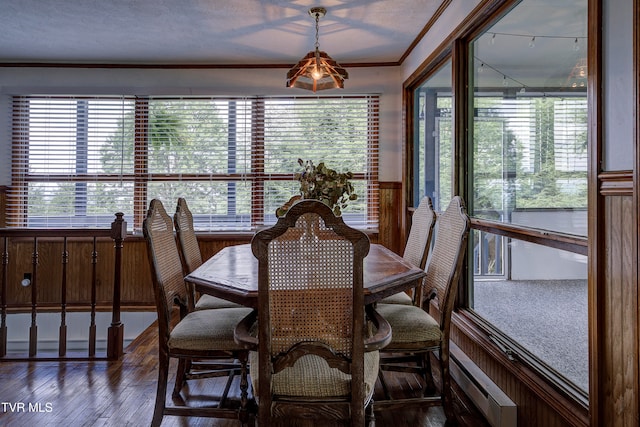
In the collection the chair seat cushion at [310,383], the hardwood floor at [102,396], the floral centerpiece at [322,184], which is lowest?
the hardwood floor at [102,396]

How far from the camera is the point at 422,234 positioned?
2357 millimetres

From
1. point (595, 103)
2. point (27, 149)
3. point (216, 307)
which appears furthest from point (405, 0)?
point (27, 149)

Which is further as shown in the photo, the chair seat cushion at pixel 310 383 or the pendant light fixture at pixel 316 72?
the pendant light fixture at pixel 316 72

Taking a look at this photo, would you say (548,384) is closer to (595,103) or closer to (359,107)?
(595,103)

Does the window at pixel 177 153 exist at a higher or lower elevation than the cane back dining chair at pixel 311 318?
higher

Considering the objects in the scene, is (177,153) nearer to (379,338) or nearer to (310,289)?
(310,289)

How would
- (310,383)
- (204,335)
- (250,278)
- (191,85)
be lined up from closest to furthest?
(310,383) < (250,278) < (204,335) < (191,85)

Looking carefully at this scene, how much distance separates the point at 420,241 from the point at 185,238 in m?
1.46

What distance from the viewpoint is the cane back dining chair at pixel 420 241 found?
229 cm

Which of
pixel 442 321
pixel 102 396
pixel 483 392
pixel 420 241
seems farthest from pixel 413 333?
pixel 102 396

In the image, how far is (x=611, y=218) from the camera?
1.29 m

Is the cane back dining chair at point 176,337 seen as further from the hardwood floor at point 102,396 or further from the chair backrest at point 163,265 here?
the hardwood floor at point 102,396

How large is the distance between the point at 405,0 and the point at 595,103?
1.79 m

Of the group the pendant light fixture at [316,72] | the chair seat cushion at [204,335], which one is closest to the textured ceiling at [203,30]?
the pendant light fixture at [316,72]
